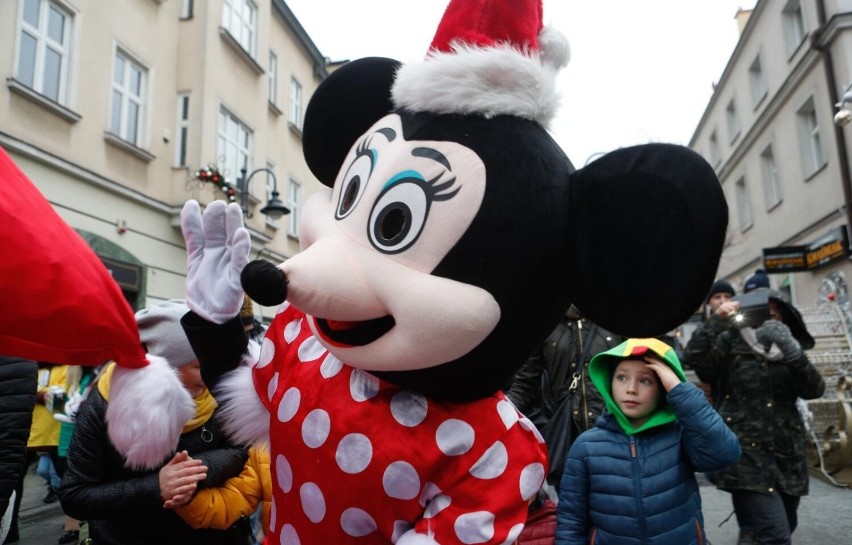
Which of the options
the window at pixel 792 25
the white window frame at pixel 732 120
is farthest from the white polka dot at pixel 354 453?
the white window frame at pixel 732 120

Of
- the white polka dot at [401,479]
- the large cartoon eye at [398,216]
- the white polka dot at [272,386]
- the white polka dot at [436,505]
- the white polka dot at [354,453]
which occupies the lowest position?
the white polka dot at [436,505]

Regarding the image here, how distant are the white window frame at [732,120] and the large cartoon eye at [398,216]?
64.2 ft

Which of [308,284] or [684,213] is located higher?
[684,213]

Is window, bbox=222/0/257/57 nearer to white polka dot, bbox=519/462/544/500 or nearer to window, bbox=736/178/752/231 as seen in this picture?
white polka dot, bbox=519/462/544/500

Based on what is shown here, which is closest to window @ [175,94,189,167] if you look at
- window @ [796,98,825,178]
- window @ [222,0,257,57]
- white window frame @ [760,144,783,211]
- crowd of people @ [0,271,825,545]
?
window @ [222,0,257,57]

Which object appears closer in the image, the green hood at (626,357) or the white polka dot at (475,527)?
the white polka dot at (475,527)

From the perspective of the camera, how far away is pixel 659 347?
272cm

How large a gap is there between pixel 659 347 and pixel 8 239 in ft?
7.58

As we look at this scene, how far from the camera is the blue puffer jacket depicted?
2.53m

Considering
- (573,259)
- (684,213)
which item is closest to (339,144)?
(573,259)

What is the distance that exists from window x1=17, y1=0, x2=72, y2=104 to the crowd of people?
564 cm

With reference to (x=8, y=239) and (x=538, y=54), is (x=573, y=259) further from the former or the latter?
(x=8, y=239)

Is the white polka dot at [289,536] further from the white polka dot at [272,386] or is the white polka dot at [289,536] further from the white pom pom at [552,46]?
the white pom pom at [552,46]

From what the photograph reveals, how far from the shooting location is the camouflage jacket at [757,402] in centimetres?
346
